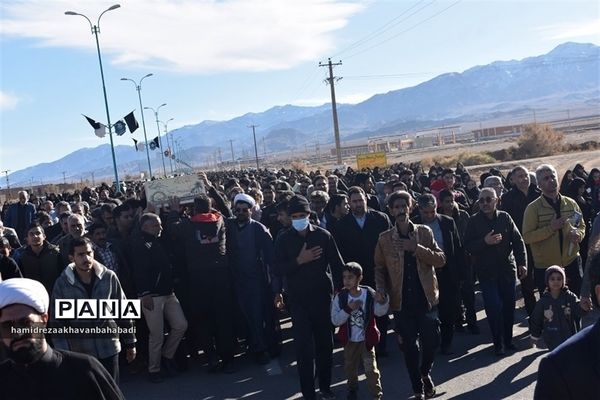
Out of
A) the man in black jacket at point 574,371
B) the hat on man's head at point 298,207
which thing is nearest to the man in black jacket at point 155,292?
the hat on man's head at point 298,207

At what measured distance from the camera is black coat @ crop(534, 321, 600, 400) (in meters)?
2.10

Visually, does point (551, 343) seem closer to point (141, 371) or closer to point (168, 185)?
A: point (141, 371)

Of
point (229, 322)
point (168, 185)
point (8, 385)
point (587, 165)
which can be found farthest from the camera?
point (587, 165)

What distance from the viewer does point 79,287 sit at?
5293mm

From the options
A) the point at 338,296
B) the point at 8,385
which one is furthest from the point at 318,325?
the point at 8,385

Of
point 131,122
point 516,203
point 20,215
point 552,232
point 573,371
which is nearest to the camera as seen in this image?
point 573,371

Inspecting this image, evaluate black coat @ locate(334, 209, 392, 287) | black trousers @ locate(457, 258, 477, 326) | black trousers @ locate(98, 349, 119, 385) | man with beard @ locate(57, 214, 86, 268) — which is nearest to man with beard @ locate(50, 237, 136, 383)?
black trousers @ locate(98, 349, 119, 385)

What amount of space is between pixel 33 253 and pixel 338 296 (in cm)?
339

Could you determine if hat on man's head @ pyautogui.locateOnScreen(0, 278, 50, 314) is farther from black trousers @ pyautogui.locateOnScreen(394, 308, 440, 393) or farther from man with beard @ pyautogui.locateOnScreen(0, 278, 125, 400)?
black trousers @ pyautogui.locateOnScreen(394, 308, 440, 393)

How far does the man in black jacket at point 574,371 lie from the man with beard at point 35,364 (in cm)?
190

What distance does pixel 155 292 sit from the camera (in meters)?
Result: 7.27

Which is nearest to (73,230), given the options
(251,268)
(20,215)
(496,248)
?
(251,268)

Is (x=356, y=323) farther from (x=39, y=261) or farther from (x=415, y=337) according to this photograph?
(x=39, y=261)

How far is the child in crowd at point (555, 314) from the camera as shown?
6168mm
